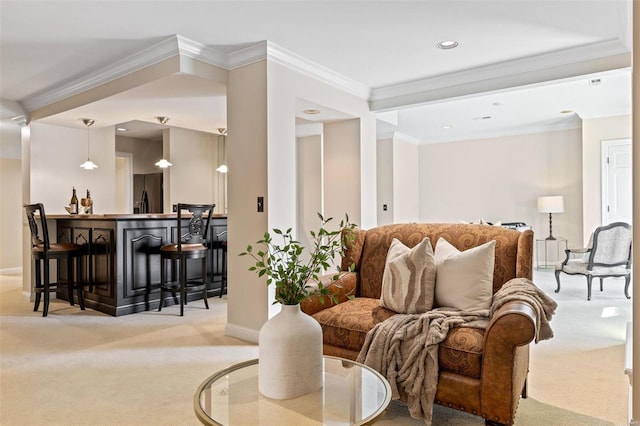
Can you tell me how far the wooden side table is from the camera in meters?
7.61

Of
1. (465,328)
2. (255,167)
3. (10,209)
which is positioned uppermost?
(255,167)

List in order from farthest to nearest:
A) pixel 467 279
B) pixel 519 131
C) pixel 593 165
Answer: pixel 519 131 → pixel 593 165 → pixel 467 279

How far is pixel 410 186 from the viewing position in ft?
29.0

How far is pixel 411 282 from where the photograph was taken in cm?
245

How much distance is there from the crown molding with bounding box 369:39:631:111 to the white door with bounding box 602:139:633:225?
3543 millimetres

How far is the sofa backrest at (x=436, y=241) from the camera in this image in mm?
2469

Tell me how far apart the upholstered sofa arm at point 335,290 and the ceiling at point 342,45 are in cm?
181

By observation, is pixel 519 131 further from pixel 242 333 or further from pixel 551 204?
pixel 242 333

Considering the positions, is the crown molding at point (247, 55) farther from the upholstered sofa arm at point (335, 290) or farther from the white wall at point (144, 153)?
the white wall at point (144, 153)

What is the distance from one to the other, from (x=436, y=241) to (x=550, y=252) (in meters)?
5.96

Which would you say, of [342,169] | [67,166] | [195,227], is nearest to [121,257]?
[195,227]

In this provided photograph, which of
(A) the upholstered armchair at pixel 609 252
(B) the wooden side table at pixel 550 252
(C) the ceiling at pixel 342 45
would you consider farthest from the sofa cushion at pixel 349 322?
(B) the wooden side table at pixel 550 252

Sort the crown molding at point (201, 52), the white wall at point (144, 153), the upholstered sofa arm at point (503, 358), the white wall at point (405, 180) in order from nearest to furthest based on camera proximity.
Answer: the upholstered sofa arm at point (503, 358), the crown molding at point (201, 52), the white wall at point (405, 180), the white wall at point (144, 153)

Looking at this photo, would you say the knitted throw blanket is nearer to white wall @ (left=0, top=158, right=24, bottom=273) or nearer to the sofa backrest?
the sofa backrest
